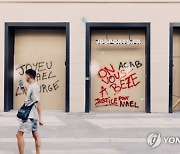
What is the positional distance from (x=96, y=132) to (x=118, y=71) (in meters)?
5.34

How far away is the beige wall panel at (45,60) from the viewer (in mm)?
15977

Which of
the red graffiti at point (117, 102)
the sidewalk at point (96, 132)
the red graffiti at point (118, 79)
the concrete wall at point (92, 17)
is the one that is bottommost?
the sidewalk at point (96, 132)

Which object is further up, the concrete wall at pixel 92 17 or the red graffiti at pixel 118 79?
the concrete wall at pixel 92 17

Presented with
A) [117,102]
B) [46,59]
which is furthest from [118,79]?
[46,59]

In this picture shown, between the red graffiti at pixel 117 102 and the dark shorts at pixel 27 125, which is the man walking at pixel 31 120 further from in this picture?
the red graffiti at pixel 117 102

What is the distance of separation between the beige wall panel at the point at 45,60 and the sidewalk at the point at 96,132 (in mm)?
856

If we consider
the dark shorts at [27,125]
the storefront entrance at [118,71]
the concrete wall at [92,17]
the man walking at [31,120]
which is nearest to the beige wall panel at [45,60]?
the concrete wall at [92,17]

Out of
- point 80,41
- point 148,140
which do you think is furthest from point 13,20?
point 148,140

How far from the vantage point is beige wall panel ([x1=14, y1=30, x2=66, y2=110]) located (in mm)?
15977

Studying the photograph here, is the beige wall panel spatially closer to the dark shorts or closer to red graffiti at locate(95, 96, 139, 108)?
red graffiti at locate(95, 96, 139, 108)

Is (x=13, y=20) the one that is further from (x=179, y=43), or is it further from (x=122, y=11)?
(x=179, y=43)

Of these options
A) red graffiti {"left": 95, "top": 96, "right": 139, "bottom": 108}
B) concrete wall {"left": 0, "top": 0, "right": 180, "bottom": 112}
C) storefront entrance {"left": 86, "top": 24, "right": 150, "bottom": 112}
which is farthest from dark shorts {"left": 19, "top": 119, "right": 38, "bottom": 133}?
red graffiti {"left": 95, "top": 96, "right": 139, "bottom": 108}

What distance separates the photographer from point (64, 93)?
1599 centimetres

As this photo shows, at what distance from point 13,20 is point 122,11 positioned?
4.23 m
